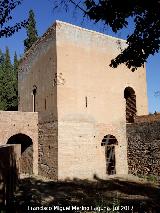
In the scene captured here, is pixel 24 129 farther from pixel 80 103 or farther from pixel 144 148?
pixel 144 148

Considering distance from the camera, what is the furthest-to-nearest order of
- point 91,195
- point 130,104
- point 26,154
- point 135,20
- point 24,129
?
point 130,104, point 26,154, point 24,129, point 91,195, point 135,20

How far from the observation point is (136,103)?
1886cm

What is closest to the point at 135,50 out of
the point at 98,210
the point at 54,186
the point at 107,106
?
the point at 98,210

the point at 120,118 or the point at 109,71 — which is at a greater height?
the point at 109,71

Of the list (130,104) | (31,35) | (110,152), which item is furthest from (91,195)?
(31,35)

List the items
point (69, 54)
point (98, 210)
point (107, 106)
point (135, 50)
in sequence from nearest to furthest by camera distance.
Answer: point (135, 50)
point (98, 210)
point (69, 54)
point (107, 106)

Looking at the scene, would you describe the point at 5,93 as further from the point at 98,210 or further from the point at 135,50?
the point at 135,50

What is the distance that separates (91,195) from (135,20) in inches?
320

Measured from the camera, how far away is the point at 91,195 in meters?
12.4

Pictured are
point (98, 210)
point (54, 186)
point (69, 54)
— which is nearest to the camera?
point (98, 210)

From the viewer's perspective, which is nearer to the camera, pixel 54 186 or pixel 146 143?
pixel 54 186

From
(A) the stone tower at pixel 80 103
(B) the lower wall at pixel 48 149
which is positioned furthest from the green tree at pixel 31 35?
(B) the lower wall at pixel 48 149

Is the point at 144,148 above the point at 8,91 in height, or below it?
below

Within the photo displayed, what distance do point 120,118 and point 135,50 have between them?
11614mm
